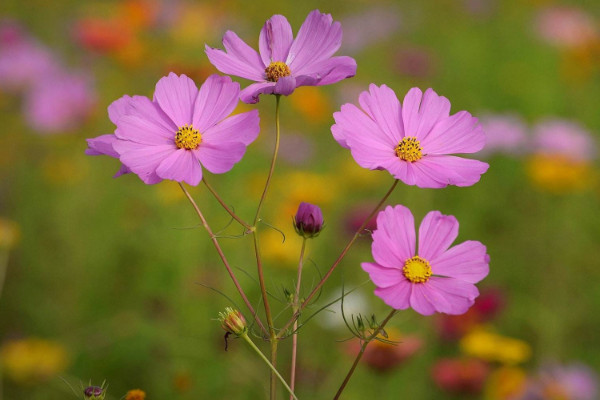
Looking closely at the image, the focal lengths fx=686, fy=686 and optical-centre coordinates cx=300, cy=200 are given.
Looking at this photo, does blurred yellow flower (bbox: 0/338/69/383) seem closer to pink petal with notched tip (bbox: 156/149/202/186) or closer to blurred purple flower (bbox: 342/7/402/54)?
pink petal with notched tip (bbox: 156/149/202/186)

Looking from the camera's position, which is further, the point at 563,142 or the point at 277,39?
the point at 563,142

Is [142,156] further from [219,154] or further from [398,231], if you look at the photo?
[398,231]

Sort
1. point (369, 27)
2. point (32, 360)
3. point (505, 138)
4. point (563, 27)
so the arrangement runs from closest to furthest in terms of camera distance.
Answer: point (32, 360) → point (505, 138) → point (563, 27) → point (369, 27)

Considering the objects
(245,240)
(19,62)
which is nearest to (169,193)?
(245,240)

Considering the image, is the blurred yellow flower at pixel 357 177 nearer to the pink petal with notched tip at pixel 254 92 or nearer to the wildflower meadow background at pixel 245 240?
the wildflower meadow background at pixel 245 240

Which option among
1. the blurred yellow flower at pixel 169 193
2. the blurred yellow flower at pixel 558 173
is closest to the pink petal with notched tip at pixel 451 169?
the blurred yellow flower at pixel 169 193

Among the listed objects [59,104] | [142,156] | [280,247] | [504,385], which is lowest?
[142,156]

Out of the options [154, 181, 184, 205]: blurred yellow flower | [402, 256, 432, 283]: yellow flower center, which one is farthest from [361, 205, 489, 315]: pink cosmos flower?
[154, 181, 184, 205]: blurred yellow flower
